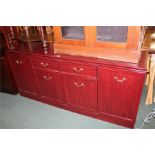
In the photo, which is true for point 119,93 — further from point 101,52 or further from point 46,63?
point 46,63

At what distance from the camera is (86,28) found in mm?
1606

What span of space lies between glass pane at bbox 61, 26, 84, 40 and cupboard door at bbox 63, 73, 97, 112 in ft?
1.49

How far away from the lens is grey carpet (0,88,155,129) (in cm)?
193

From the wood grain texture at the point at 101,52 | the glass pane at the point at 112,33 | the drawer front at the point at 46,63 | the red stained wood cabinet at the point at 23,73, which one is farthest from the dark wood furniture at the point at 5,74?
the glass pane at the point at 112,33

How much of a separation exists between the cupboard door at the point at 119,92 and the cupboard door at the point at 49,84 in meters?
0.58

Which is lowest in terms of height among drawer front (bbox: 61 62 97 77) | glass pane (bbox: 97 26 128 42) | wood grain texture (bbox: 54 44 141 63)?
drawer front (bbox: 61 62 97 77)

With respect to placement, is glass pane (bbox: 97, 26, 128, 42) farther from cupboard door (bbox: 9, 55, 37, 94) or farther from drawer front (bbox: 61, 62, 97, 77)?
cupboard door (bbox: 9, 55, 37, 94)

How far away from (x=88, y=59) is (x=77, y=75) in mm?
246

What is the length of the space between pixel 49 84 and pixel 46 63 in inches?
12.8

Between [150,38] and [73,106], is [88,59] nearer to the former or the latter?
[73,106]

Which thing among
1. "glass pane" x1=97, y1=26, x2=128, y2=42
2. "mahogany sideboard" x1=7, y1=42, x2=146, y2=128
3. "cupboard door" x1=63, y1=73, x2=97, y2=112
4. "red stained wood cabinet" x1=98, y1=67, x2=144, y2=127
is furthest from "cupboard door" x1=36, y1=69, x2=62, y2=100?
"glass pane" x1=97, y1=26, x2=128, y2=42

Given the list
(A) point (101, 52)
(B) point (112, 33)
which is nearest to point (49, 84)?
(A) point (101, 52)

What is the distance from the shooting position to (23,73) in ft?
7.20
